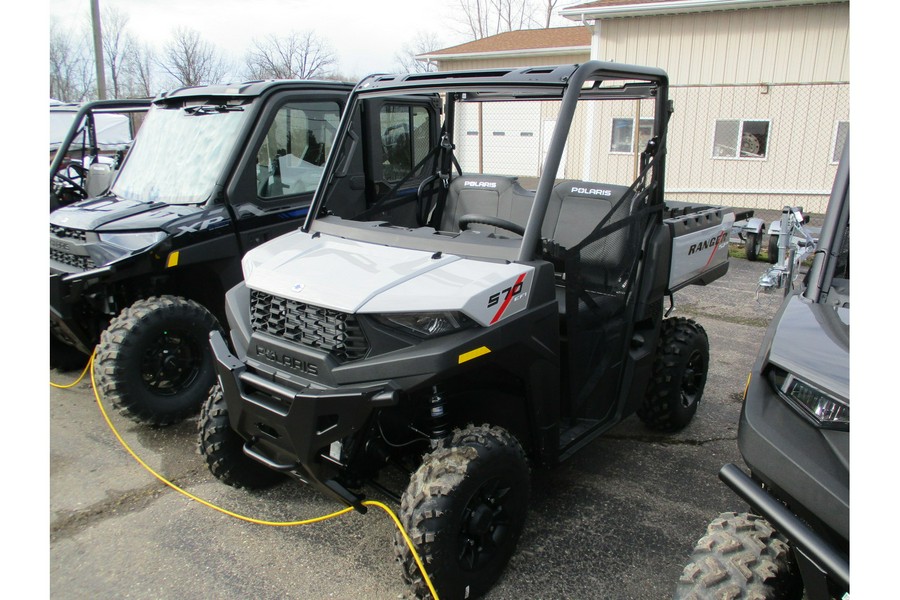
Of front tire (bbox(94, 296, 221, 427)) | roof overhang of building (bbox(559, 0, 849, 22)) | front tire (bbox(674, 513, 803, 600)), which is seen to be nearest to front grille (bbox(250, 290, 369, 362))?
front tire (bbox(674, 513, 803, 600))

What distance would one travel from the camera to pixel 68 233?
179 inches

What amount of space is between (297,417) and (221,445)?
3.02ft

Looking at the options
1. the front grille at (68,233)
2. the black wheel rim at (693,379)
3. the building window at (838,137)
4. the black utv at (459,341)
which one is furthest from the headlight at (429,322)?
the building window at (838,137)

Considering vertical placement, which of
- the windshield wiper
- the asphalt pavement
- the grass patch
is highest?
the windshield wiper

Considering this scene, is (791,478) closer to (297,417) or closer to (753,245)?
(297,417)

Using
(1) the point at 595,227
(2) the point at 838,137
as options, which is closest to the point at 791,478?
(1) the point at 595,227

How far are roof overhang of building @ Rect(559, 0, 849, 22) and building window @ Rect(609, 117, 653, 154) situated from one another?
87.1 inches

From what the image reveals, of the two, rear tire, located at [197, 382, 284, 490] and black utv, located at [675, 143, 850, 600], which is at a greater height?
black utv, located at [675, 143, 850, 600]

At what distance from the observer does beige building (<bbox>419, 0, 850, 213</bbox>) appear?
41.8 ft

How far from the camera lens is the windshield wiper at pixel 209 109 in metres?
4.91

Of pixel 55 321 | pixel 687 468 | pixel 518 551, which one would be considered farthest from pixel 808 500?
pixel 55 321

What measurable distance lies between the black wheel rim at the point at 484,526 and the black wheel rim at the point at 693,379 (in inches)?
76.5

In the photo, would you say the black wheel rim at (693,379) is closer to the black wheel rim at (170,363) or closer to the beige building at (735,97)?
the black wheel rim at (170,363)

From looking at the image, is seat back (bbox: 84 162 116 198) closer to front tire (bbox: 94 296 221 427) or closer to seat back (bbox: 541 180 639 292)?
front tire (bbox: 94 296 221 427)
